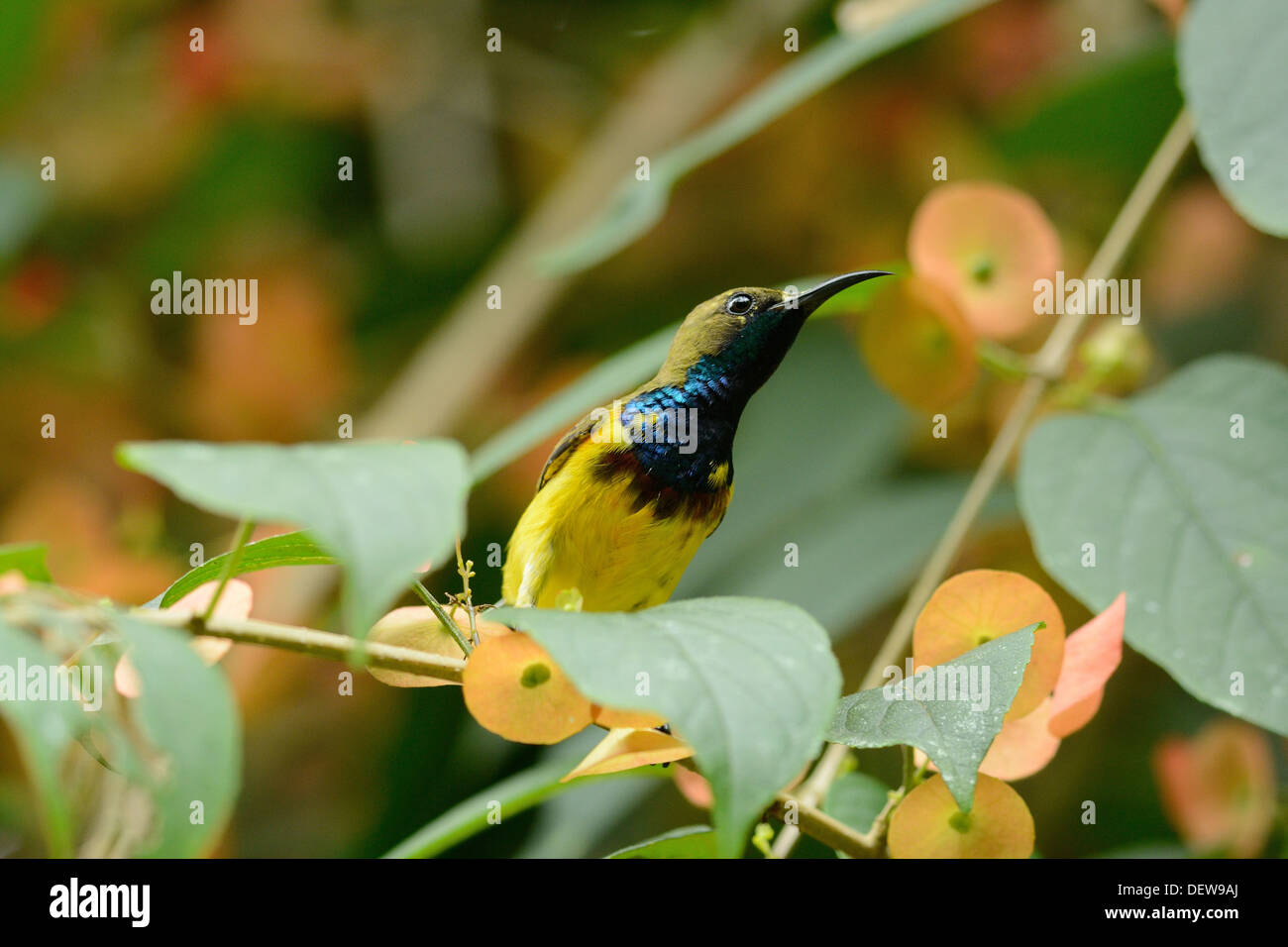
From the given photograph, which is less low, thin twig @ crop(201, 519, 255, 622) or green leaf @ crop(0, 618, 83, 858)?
thin twig @ crop(201, 519, 255, 622)

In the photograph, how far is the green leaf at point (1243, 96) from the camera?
95cm

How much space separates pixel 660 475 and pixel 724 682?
40 cm

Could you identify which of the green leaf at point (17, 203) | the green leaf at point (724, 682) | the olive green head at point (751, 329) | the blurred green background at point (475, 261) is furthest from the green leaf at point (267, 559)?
the green leaf at point (17, 203)

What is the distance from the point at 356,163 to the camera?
2.68m

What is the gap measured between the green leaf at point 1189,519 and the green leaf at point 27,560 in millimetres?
681

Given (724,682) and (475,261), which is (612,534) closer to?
(724,682)

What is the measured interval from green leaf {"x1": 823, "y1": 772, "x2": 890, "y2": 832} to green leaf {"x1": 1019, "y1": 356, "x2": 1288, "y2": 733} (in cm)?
21

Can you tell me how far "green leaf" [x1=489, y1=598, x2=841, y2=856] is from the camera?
0.48 meters

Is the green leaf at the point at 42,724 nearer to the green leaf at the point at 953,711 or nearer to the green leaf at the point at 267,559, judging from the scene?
the green leaf at the point at 267,559

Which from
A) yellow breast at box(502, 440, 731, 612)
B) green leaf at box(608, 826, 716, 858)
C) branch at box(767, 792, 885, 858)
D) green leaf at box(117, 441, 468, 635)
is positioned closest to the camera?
green leaf at box(117, 441, 468, 635)

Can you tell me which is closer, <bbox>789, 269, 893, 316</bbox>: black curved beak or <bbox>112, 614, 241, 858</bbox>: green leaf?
<bbox>112, 614, 241, 858</bbox>: green leaf

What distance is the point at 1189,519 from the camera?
0.93m

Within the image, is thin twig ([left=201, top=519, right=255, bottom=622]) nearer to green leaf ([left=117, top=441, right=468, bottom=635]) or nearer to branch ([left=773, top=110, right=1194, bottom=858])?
green leaf ([left=117, top=441, right=468, bottom=635])

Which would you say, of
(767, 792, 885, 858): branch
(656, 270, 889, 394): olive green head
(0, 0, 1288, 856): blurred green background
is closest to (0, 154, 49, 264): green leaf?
(0, 0, 1288, 856): blurred green background
